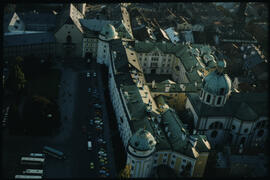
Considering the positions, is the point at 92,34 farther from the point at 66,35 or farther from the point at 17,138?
the point at 17,138

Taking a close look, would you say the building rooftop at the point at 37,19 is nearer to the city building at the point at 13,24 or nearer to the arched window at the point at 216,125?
the city building at the point at 13,24

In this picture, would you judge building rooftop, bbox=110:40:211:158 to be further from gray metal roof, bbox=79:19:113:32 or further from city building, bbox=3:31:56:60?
city building, bbox=3:31:56:60

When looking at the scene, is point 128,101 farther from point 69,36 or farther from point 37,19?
point 37,19

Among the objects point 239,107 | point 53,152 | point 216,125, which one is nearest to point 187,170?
point 216,125

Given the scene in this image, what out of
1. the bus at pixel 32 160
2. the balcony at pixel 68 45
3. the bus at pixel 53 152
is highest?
the balcony at pixel 68 45

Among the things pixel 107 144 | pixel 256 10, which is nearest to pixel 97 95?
pixel 107 144

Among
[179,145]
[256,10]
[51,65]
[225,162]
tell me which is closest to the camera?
[179,145]

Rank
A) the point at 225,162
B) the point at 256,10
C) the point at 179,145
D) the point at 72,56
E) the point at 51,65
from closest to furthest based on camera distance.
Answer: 1. the point at 179,145
2. the point at 225,162
3. the point at 51,65
4. the point at 72,56
5. the point at 256,10

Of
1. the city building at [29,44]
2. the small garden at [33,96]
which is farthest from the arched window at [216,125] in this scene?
the city building at [29,44]
